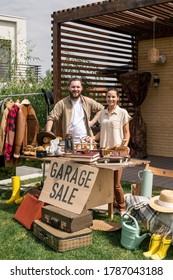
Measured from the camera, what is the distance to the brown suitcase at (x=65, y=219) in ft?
13.4

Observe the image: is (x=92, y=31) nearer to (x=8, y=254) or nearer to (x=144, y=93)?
(x=144, y=93)

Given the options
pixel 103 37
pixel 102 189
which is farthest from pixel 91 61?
pixel 102 189

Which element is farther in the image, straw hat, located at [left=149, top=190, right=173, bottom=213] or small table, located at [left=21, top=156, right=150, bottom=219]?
small table, located at [left=21, top=156, right=150, bottom=219]

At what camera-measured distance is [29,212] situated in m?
4.84

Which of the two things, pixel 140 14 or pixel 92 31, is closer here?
pixel 140 14

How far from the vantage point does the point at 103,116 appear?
4992 mm

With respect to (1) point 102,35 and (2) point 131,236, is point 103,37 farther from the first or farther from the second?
(2) point 131,236

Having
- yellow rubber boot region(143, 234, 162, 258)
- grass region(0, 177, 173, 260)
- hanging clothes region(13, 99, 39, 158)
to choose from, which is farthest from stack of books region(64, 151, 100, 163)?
hanging clothes region(13, 99, 39, 158)

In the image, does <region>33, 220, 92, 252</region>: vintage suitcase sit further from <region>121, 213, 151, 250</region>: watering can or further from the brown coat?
A: the brown coat

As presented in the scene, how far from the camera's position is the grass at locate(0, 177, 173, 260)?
3.88 m

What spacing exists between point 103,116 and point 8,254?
2008mm

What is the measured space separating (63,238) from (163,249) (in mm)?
973

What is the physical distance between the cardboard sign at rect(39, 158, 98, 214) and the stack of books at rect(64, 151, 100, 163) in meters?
0.06

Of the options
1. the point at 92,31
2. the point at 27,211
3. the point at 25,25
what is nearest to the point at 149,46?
the point at 92,31
